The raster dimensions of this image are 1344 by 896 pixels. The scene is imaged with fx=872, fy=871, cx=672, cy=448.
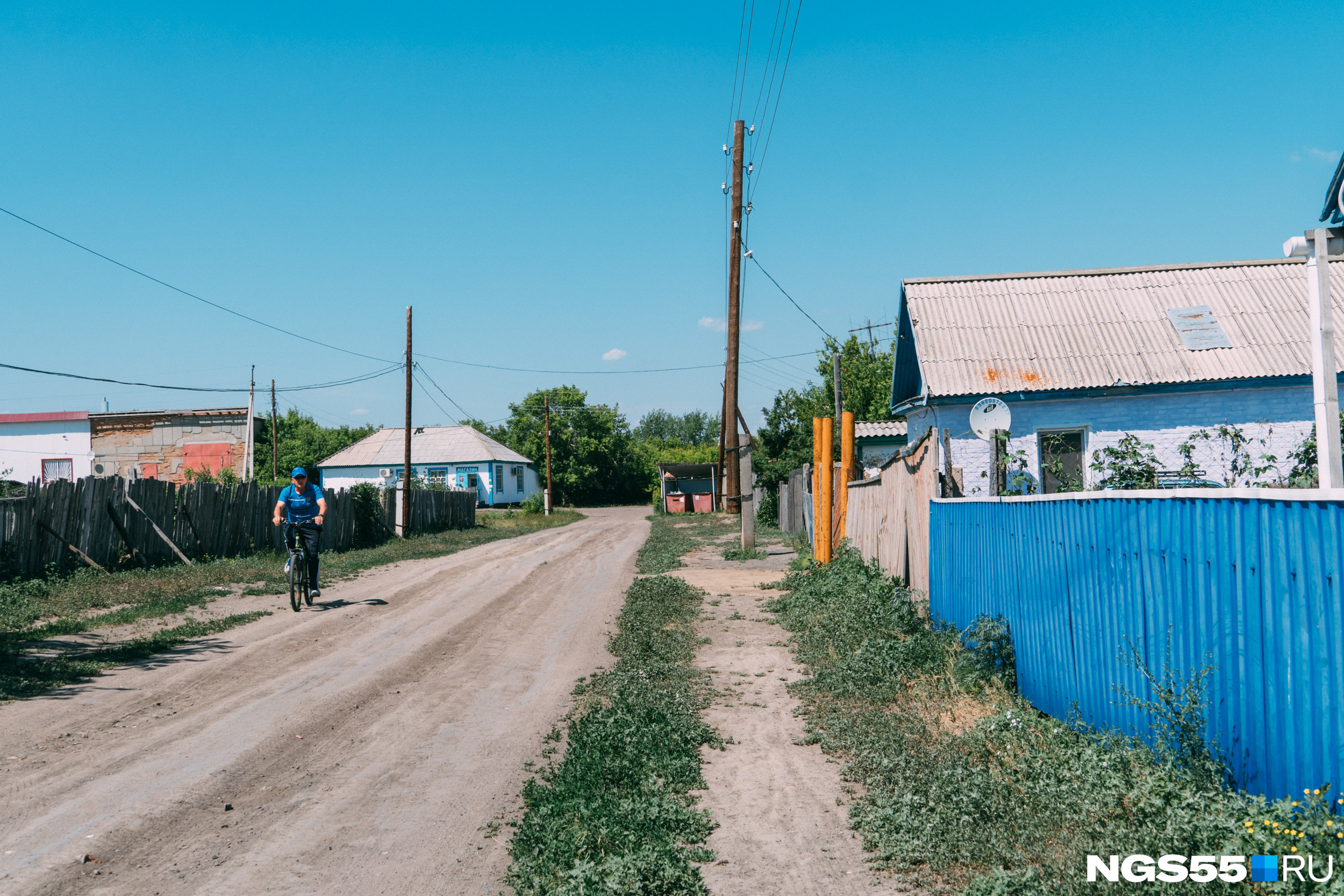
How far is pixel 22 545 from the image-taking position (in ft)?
41.3

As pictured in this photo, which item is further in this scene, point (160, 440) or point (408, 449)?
point (160, 440)

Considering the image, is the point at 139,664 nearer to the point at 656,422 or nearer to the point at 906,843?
the point at 906,843

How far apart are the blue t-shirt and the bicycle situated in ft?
0.38

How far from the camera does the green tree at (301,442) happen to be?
60.9 meters

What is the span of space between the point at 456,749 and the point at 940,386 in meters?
11.6

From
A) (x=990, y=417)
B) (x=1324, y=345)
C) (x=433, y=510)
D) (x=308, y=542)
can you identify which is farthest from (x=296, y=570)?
A: (x=433, y=510)

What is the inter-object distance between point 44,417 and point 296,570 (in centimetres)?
4172

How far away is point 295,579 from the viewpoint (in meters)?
11.1

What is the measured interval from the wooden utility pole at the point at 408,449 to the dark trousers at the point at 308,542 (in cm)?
1548

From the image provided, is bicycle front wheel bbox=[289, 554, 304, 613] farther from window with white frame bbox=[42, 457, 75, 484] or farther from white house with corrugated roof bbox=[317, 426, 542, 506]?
white house with corrugated roof bbox=[317, 426, 542, 506]

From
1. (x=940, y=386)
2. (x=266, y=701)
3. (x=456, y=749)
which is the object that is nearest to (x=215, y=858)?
(x=456, y=749)

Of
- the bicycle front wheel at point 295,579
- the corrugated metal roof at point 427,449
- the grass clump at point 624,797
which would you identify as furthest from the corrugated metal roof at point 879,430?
the corrugated metal roof at point 427,449

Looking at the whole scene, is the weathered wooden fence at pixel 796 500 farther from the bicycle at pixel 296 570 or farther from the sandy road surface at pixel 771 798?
the sandy road surface at pixel 771 798

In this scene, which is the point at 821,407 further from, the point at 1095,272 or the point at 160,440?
the point at 160,440
